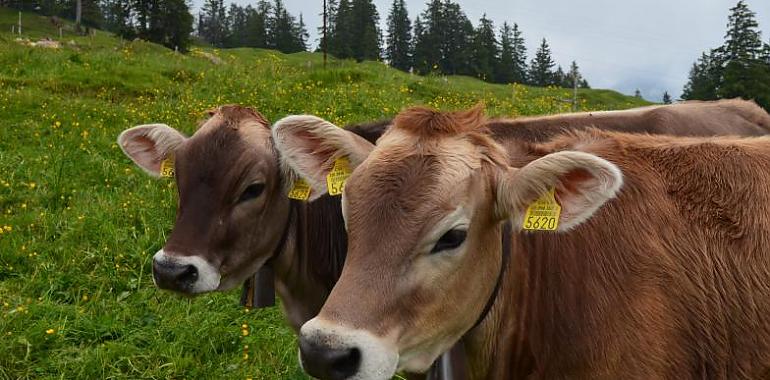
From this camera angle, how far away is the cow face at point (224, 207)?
12.6 ft

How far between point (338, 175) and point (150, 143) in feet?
7.76

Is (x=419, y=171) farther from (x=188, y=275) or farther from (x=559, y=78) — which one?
(x=559, y=78)

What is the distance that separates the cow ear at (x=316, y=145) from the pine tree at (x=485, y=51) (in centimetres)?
7181

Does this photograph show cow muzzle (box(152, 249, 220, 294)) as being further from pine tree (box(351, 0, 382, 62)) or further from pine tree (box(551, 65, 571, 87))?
pine tree (box(551, 65, 571, 87))

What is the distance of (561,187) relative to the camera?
2520mm

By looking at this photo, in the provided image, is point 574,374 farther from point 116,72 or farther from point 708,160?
point 116,72

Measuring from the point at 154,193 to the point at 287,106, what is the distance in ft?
15.3

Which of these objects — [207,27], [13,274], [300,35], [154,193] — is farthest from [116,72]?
[207,27]

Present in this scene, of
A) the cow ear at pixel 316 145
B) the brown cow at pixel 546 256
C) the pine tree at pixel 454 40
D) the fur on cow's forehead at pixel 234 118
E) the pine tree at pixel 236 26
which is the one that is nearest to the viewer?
the brown cow at pixel 546 256

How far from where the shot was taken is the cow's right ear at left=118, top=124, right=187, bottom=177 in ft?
15.2

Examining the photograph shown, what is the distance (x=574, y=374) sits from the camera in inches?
108

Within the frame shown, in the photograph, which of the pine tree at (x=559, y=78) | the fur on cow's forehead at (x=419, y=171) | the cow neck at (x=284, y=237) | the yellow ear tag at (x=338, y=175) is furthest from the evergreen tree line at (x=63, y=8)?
the fur on cow's forehead at (x=419, y=171)

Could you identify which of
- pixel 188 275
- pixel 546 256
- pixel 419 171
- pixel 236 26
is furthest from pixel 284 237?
pixel 236 26

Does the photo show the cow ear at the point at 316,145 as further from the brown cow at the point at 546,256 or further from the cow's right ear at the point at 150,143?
the cow's right ear at the point at 150,143
